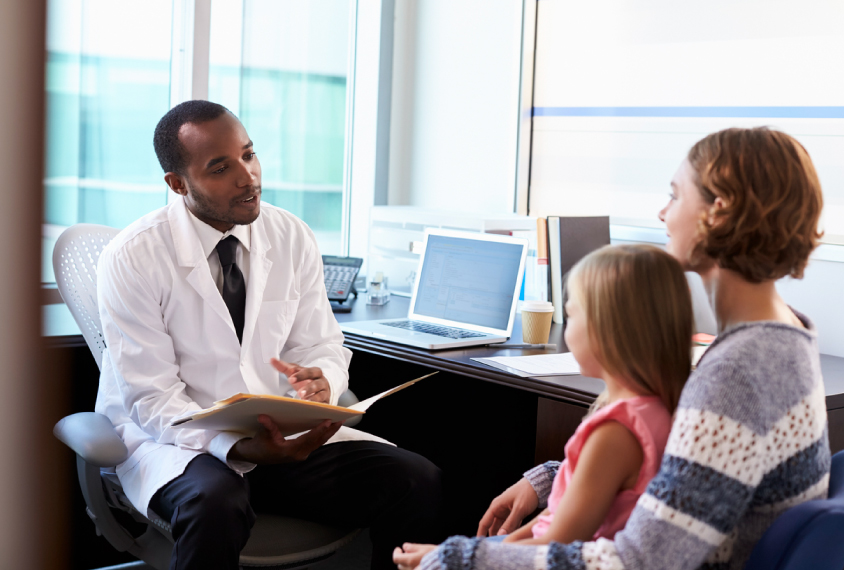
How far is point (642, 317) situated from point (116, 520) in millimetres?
1179

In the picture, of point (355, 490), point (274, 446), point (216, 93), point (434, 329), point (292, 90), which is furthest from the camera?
point (292, 90)

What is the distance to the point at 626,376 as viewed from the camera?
3.28 ft

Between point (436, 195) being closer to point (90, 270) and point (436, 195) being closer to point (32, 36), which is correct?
point (90, 270)

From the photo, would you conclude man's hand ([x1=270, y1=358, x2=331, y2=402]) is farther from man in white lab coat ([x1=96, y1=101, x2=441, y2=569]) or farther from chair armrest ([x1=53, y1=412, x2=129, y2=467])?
chair armrest ([x1=53, y1=412, x2=129, y2=467])

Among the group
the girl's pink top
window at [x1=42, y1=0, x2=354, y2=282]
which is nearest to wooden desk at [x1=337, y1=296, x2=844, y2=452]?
the girl's pink top

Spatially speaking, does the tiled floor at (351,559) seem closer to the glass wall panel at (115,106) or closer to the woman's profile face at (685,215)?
the glass wall panel at (115,106)

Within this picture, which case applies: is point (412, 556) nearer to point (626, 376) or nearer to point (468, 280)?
point (626, 376)

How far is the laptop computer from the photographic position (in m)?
2.04

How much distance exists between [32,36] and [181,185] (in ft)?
5.35

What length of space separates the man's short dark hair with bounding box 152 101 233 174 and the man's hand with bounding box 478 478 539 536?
1062mm

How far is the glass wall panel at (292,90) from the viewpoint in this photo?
2740mm

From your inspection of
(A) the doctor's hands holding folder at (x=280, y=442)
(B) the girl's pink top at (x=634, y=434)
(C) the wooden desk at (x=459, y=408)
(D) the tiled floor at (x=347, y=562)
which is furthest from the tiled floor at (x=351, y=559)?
(B) the girl's pink top at (x=634, y=434)

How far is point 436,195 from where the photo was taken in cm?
310

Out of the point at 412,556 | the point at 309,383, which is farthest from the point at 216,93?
the point at 412,556
